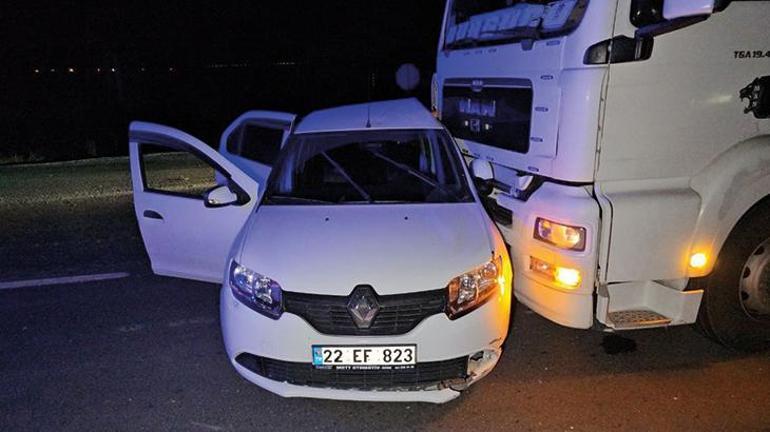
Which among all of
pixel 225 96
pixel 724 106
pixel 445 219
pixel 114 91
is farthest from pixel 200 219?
pixel 225 96

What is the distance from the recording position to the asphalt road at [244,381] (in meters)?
3.40

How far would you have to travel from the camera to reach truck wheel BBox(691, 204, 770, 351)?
3979 millimetres

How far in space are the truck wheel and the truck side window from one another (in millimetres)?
4431

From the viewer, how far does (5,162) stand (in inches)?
498

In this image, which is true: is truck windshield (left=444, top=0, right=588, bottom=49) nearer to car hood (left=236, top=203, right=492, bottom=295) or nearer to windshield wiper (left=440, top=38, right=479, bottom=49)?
windshield wiper (left=440, top=38, right=479, bottom=49)

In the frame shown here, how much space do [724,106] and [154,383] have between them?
156 inches

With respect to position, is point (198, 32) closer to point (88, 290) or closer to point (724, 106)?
point (88, 290)

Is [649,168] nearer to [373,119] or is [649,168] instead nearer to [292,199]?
[373,119]

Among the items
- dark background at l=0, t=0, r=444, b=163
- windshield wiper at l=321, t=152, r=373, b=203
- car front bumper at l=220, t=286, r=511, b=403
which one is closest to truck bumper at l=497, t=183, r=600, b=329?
car front bumper at l=220, t=286, r=511, b=403

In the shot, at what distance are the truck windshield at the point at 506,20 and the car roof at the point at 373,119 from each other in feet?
2.61

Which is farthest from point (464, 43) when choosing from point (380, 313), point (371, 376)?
point (371, 376)

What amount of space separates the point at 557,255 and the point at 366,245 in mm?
1278

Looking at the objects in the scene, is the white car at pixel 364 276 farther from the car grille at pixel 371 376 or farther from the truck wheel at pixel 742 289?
the truck wheel at pixel 742 289

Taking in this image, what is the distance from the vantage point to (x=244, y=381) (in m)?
3.83
